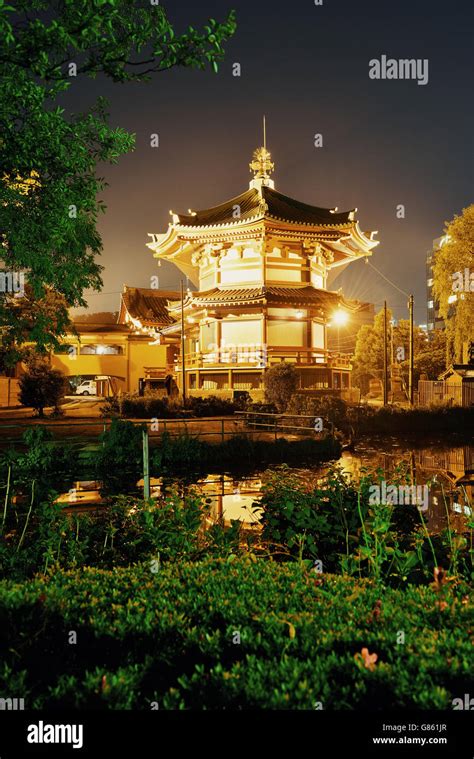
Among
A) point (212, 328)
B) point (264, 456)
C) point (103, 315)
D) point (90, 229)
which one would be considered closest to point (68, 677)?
point (90, 229)

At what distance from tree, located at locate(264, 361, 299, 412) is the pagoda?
364 cm

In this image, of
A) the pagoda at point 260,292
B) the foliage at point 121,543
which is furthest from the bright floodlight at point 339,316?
the foliage at point 121,543

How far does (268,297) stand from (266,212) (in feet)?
18.4

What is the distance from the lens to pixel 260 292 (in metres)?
32.8

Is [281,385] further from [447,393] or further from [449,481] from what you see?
[449,481]

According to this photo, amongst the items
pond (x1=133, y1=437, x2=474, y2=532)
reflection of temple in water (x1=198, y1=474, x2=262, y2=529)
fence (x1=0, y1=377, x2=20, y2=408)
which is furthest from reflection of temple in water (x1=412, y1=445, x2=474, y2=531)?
fence (x1=0, y1=377, x2=20, y2=408)

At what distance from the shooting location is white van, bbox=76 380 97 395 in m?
45.8

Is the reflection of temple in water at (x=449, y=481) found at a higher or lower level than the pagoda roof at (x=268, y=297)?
lower

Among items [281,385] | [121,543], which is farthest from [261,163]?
[121,543]

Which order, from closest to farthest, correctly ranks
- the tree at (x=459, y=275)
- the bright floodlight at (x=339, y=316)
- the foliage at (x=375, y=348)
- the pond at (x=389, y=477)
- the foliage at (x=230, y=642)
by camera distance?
the foliage at (x=230, y=642)
the pond at (x=389, y=477)
the tree at (x=459, y=275)
the bright floodlight at (x=339, y=316)
the foliage at (x=375, y=348)

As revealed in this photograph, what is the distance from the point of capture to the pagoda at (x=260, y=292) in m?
→ 33.3

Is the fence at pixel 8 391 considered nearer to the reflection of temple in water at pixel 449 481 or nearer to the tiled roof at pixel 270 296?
the tiled roof at pixel 270 296

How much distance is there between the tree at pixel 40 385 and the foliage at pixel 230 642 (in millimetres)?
22791

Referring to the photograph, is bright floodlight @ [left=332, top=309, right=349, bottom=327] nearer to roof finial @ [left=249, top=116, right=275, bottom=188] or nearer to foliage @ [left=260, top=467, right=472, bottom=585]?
roof finial @ [left=249, top=116, right=275, bottom=188]
